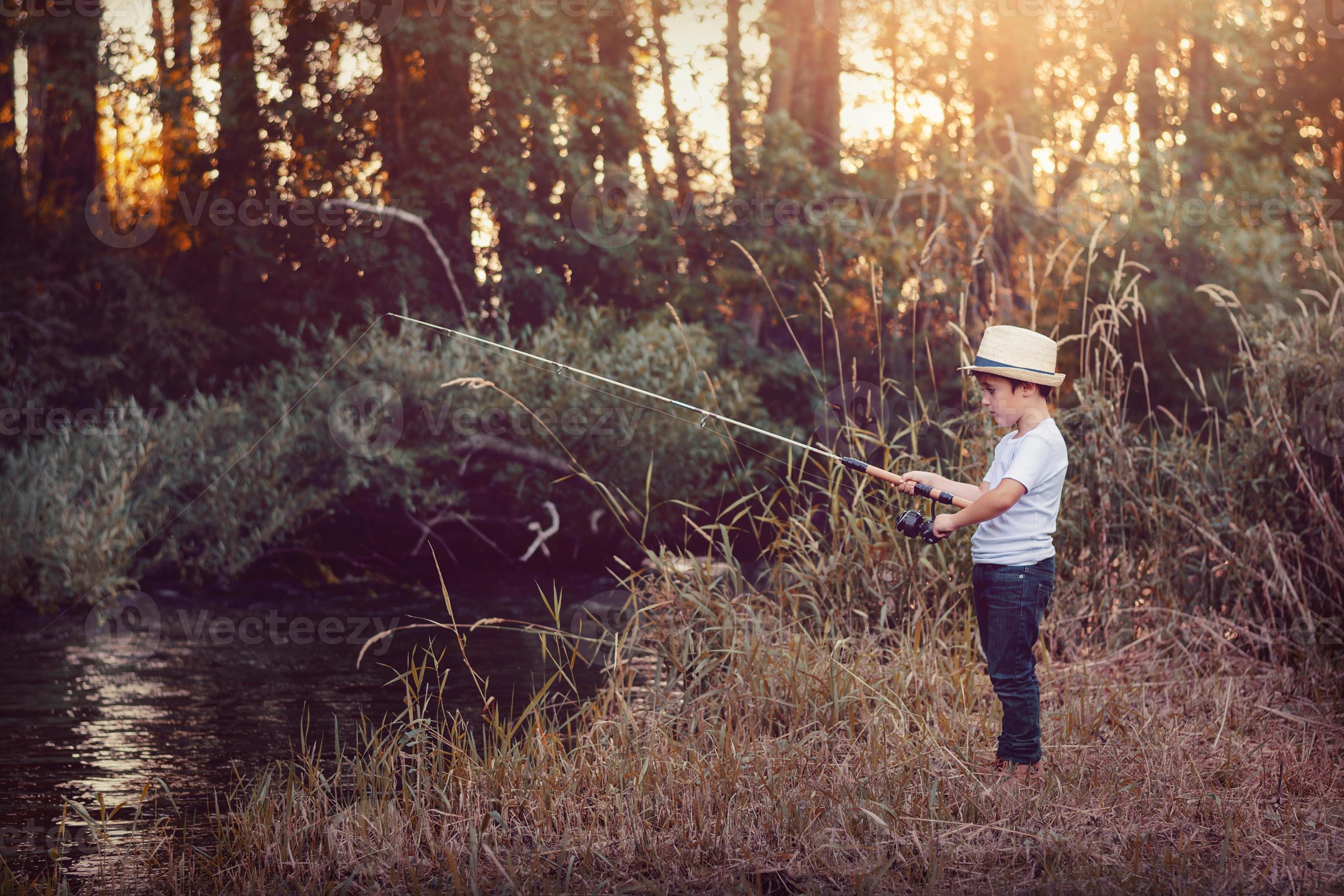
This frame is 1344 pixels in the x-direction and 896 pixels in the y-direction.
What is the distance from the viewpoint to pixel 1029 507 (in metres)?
3.61

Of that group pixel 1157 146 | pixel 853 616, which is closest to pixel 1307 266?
pixel 1157 146

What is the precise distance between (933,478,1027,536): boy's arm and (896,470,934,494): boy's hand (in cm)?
12

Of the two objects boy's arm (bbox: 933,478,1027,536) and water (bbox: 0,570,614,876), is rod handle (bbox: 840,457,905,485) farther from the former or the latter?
water (bbox: 0,570,614,876)

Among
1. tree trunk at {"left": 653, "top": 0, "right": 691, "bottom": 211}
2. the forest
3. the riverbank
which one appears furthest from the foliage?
the riverbank

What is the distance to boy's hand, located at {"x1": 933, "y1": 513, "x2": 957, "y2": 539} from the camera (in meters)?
3.48

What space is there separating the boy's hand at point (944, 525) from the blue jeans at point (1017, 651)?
24 centimetres

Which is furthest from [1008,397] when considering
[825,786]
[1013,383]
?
[825,786]

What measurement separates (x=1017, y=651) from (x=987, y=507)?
45 cm


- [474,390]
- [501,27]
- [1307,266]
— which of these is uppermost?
[501,27]

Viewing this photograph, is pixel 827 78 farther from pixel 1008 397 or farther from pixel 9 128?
pixel 1008 397

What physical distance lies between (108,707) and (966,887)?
4314mm

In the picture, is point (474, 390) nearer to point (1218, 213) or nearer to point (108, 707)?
point (108, 707)

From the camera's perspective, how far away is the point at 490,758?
372 cm

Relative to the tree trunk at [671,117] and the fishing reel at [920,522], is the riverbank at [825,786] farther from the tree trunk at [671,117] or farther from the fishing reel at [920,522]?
the tree trunk at [671,117]
